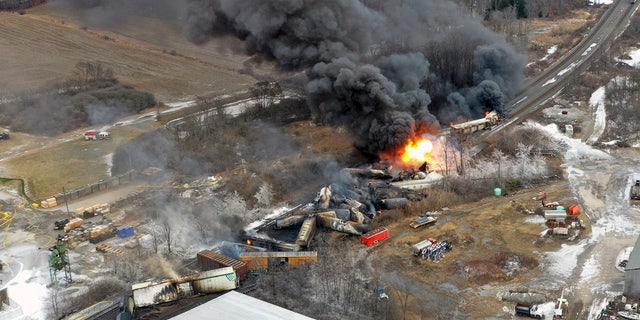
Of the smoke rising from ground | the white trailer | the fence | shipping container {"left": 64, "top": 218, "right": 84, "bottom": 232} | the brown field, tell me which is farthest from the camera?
the brown field

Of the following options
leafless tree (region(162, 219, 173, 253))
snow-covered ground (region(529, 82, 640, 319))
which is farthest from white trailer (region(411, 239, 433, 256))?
leafless tree (region(162, 219, 173, 253))

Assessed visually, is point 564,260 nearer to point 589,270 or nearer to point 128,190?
point 589,270

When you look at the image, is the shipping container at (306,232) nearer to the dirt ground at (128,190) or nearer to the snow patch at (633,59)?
the dirt ground at (128,190)

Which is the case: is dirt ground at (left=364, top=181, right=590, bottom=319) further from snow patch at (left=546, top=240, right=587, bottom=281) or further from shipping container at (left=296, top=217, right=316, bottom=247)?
shipping container at (left=296, top=217, right=316, bottom=247)

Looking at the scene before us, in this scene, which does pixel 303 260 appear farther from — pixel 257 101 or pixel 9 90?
pixel 9 90

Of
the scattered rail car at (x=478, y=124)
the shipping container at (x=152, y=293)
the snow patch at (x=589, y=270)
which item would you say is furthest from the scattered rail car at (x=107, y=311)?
the scattered rail car at (x=478, y=124)

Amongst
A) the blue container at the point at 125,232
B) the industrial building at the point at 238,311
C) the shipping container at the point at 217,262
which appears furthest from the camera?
the blue container at the point at 125,232
